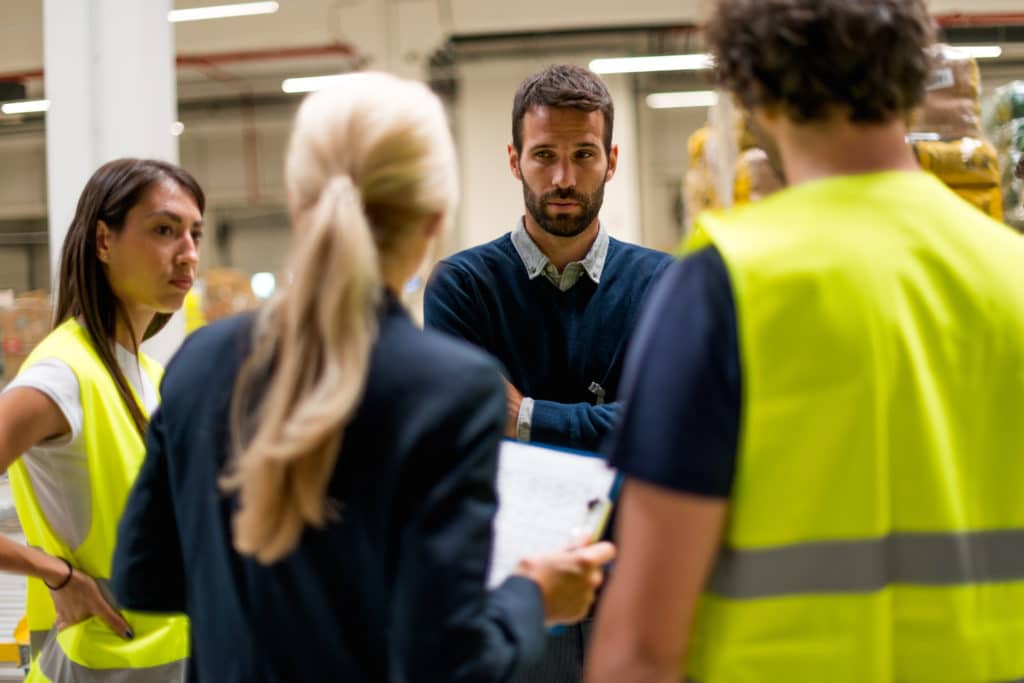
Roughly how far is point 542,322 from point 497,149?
412 inches

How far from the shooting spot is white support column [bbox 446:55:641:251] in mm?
11859

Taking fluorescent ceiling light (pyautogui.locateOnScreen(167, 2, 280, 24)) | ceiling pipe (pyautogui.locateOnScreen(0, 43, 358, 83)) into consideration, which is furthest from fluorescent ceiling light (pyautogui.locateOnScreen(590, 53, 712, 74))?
fluorescent ceiling light (pyautogui.locateOnScreen(167, 2, 280, 24))

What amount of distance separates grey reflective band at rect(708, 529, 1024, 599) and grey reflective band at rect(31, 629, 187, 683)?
127 centimetres

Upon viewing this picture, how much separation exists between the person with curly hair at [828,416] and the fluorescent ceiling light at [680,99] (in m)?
12.5

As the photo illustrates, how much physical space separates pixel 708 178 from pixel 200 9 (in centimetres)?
709

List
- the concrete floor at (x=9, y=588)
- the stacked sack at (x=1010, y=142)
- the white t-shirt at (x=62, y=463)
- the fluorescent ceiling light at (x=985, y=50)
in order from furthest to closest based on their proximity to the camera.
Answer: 1. the fluorescent ceiling light at (x=985, y=50)
2. the stacked sack at (x=1010, y=142)
3. the concrete floor at (x=9, y=588)
4. the white t-shirt at (x=62, y=463)

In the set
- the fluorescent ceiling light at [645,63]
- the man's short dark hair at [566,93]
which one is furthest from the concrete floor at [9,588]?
the fluorescent ceiling light at [645,63]

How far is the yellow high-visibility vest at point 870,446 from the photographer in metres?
1.06

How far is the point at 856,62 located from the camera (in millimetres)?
1080

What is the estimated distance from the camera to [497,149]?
12.3m

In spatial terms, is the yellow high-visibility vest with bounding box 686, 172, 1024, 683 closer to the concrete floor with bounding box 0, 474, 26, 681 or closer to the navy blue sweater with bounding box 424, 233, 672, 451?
the navy blue sweater with bounding box 424, 233, 672, 451

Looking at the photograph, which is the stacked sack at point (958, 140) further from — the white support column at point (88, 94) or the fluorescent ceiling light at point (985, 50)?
the fluorescent ceiling light at point (985, 50)

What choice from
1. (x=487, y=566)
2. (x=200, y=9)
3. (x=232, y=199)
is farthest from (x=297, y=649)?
(x=232, y=199)

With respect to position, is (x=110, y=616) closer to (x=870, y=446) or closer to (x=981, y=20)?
(x=870, y=446)
